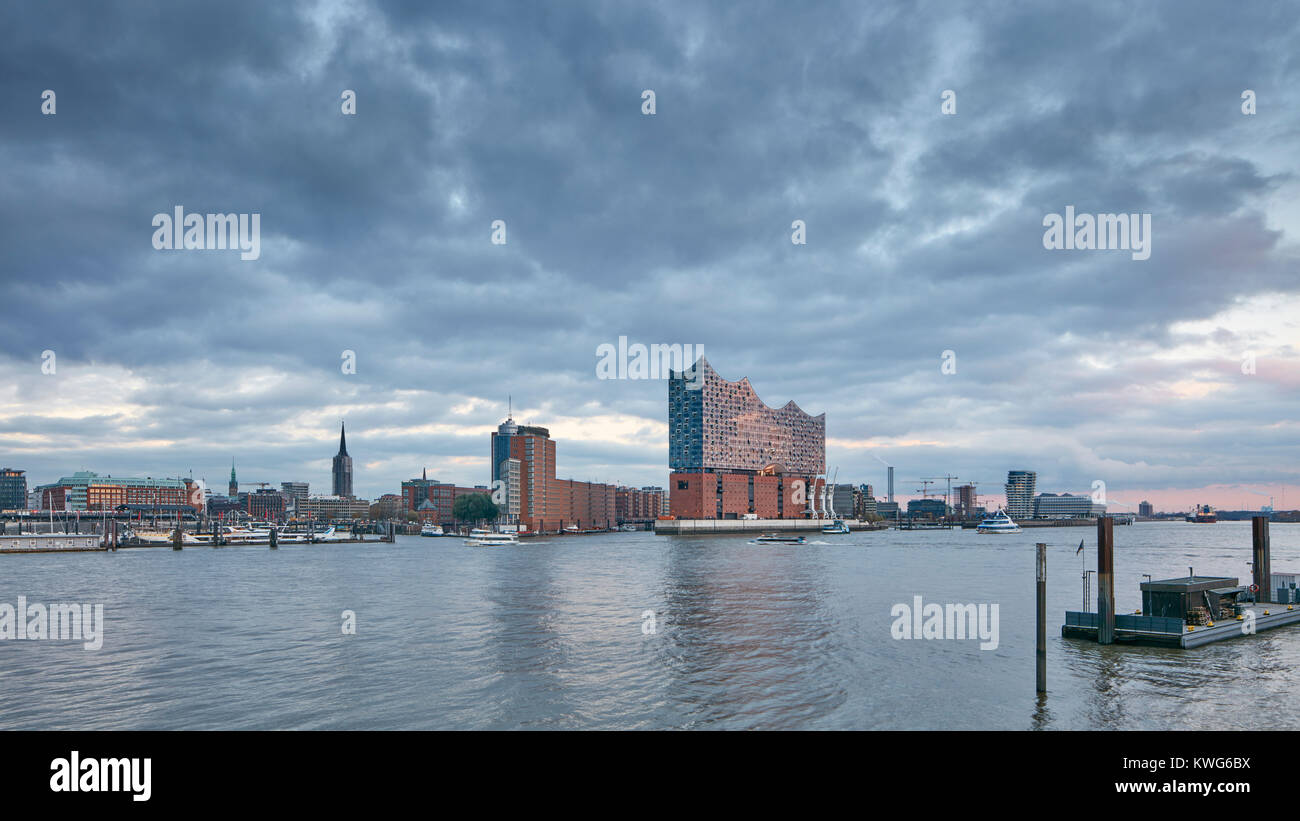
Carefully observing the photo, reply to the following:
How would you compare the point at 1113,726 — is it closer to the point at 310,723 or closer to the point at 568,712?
the point at 568,712

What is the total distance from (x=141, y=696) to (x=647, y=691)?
60.4 ft

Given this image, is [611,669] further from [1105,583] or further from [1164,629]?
[1164,629]

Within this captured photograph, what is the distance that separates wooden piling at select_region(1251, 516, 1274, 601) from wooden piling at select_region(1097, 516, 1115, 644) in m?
18.6

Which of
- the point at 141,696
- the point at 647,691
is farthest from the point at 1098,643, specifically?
the point at 141,696

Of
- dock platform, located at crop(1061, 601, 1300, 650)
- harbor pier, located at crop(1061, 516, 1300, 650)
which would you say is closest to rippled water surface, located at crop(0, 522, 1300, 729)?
dock platform, located at crop(1061, 601, 1300, 650)

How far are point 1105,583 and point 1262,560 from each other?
2206 centimetres

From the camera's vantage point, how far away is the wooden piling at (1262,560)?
46.7 meters

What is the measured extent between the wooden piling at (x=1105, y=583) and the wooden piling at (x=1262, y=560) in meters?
18.6

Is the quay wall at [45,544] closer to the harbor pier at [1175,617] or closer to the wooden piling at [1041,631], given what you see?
the wooden piling at [1041,631]

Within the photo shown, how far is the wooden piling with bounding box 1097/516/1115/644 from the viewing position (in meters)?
33.7

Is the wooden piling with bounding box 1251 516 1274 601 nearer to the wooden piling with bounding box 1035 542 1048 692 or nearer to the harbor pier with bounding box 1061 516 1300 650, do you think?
the harbor pier with bounding box 1061 516 1300 650

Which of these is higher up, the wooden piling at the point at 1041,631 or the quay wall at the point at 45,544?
the wooden piling at the point at 1041,631

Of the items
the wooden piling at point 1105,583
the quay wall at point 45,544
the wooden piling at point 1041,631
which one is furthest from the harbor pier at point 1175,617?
A: the quay wall at point 45,544

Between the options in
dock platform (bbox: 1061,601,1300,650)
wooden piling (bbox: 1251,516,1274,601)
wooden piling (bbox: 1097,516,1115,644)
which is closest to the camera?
wooden piling (bbox: 1097,516,1115,644)
